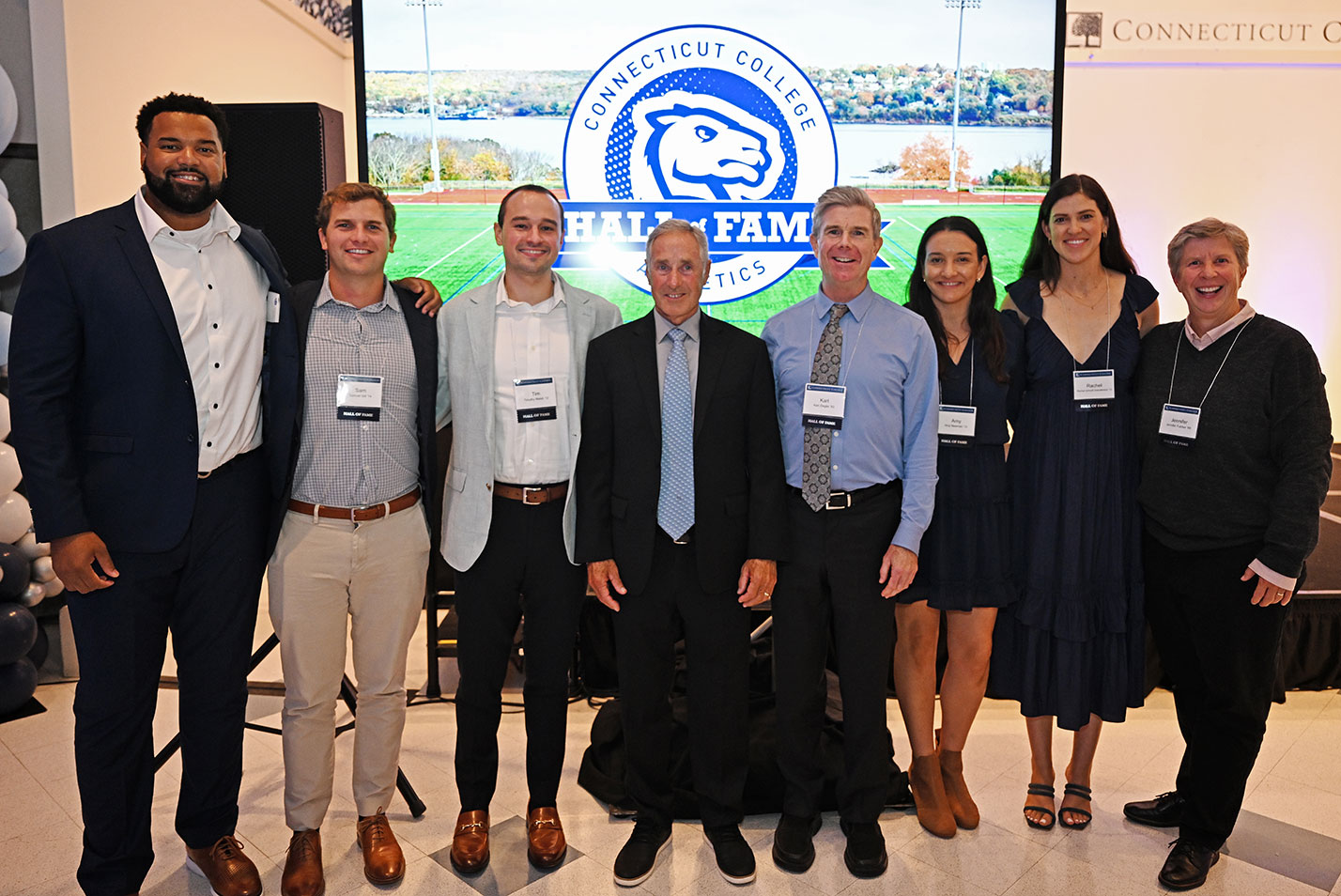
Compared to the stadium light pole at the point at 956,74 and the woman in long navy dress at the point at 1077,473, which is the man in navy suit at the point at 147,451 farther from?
the stadium light pole at the point at 956,74

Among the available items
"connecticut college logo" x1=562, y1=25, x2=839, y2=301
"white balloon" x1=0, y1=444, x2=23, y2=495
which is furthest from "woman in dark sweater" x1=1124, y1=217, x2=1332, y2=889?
"white balloon" x1=0, y1=444, x2=23, y2=495

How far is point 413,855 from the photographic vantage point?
2598 mm

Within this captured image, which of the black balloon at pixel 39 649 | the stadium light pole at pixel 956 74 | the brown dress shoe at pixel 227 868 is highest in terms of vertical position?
the stadium light pole at pixel 956 74

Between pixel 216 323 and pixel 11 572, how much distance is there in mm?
2168

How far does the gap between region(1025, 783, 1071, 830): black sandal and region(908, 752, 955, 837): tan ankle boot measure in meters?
0.24

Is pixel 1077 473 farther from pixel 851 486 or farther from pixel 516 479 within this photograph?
pixel 516 479

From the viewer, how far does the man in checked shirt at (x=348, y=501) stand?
2287mm

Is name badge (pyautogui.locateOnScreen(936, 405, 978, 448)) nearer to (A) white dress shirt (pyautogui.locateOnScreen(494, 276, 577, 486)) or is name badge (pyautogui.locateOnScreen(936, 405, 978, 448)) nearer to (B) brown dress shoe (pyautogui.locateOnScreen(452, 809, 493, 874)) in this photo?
(A) white dress shirt (pyautogui.locateOnScreen(494, 276, 577, 486))

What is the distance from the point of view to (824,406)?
237cm

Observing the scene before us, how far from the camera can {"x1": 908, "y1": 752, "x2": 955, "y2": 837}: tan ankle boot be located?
2.68 m

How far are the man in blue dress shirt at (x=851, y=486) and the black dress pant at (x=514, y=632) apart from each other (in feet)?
2.00

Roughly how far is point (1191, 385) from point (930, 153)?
2549 mm

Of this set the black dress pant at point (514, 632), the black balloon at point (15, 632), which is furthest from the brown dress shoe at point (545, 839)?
the black balloon at point (15, 632)

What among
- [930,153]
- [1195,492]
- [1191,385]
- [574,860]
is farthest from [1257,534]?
A: [930,153]
